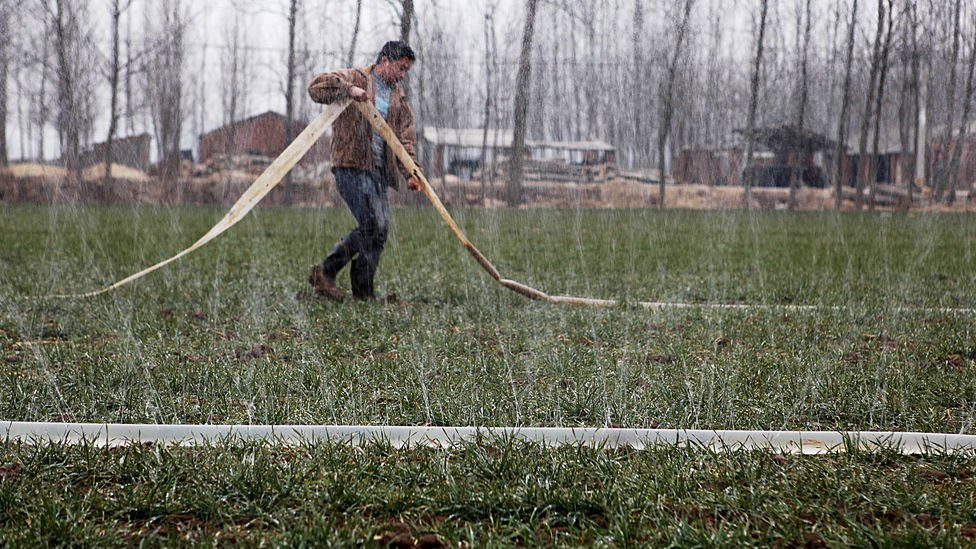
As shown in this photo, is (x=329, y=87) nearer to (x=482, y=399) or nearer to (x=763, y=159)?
(x=482, y=399)

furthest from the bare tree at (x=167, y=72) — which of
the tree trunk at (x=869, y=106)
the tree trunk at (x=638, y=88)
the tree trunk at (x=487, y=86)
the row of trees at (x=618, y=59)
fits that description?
the tree trunk at (x=869, y=106)

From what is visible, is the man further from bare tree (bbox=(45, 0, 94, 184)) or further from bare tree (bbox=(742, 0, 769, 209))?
bare tree (bbox=(45, 0, 94, 184))

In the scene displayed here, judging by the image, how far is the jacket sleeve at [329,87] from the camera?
5.56 m

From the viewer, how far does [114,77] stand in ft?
60.7

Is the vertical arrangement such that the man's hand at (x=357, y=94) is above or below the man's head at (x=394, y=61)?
below

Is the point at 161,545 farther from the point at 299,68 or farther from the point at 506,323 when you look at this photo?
the point at 299,68

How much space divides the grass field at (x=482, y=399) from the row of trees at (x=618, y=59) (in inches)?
133

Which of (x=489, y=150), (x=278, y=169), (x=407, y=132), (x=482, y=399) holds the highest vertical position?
(x=489, y=150)

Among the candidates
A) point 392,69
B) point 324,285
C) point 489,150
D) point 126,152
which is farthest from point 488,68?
point 126,152

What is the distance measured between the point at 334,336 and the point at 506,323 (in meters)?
1.04

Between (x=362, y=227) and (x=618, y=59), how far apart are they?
581cm

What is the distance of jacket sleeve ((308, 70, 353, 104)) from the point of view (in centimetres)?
556

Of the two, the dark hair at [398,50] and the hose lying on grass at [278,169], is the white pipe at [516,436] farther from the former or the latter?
the dark hair at [398,50]

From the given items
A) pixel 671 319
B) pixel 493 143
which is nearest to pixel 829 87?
pixel 493 143
